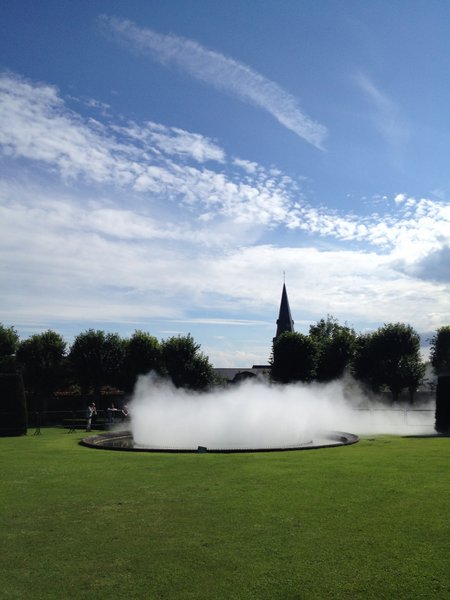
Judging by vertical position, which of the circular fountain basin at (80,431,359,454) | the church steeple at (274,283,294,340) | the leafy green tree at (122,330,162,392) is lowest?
the circular fountain basin at (80,431,359,454)

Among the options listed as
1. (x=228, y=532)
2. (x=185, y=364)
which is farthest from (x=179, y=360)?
(x=228, y=532)

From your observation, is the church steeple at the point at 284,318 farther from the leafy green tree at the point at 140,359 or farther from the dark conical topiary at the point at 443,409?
the dark conical topiary at the point at 443,409

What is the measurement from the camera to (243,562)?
7.16 m

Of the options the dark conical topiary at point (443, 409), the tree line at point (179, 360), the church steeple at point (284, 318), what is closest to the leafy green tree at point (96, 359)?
the tree line at point (179, 360)

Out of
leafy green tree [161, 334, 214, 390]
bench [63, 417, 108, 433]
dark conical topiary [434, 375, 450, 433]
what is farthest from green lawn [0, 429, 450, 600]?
leafy green tree [161, 334, 214, 390]

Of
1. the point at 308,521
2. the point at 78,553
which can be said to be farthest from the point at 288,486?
the point at 78,553

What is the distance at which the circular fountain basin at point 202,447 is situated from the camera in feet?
63.9

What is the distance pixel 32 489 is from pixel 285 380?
3816 cm

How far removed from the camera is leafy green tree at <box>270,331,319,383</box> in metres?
48.9

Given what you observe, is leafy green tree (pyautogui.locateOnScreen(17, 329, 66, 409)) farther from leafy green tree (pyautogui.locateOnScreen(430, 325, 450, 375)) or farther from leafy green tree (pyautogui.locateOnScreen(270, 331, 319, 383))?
leafy green tree (pyautogui.locateOnScreen(430, 325, 450, 375))

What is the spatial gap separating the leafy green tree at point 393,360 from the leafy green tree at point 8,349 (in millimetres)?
33531

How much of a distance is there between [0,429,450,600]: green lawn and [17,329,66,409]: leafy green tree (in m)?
37.0

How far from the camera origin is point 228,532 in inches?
336

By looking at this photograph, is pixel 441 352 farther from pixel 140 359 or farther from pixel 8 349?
pixel 8 349
